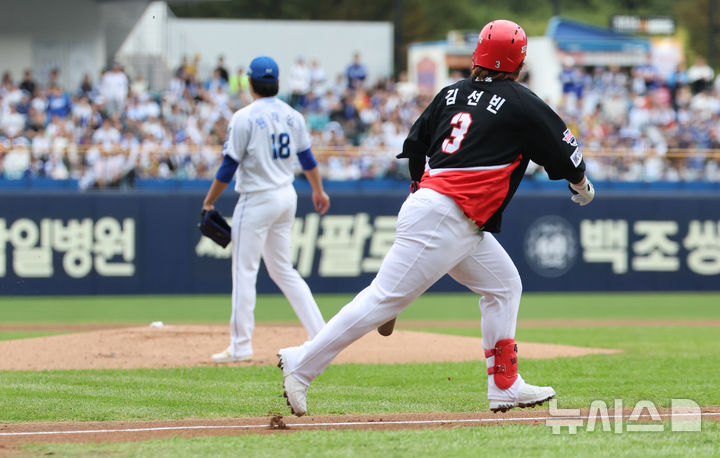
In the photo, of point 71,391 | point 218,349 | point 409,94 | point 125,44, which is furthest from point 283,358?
point 125,44

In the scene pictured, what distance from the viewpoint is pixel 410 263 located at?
211 inches

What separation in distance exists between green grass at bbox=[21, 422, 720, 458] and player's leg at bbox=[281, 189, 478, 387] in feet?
1.69

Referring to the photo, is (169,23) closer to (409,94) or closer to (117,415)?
(409,94)

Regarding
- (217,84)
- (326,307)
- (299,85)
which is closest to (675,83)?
(299,85)

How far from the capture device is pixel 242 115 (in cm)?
834

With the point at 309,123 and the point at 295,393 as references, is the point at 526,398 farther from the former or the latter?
the point at 309,123

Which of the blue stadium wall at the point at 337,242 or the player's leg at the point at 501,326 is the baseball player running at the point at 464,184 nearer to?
the player's leg at the point at 501,326

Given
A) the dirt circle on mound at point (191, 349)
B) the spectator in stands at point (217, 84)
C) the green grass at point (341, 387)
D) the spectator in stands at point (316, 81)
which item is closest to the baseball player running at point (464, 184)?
the green grass at point (341, 387)

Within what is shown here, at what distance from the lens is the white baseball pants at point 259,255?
834 cm

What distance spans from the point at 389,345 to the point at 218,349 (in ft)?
5.16

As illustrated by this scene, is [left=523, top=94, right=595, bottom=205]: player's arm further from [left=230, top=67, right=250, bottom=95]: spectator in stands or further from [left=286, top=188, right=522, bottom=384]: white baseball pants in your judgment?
[left=230, top=67, right=250, bottom=95]: spectator in stands

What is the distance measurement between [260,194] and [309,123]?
14.6 metres

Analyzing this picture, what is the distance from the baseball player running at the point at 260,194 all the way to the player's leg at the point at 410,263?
2960 millimetres

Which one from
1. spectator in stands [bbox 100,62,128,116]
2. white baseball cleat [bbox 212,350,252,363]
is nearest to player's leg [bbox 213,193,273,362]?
white baseball cleat [bbox 212,350,252,363]
